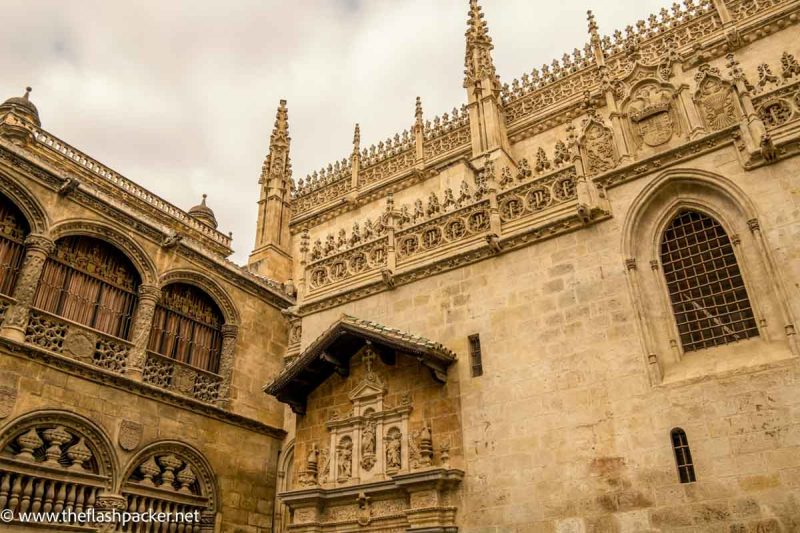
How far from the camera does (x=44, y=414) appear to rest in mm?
13883

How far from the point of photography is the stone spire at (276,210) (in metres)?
25.2

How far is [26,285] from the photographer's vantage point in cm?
1470

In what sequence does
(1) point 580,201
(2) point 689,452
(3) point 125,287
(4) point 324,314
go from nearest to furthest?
(2) point 689,452
(1) point 580,201
(4) point 324,314
(3) point 125,287

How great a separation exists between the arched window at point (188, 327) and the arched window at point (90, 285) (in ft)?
3.33

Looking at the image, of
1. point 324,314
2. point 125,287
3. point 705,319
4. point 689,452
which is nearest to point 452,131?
point 324,314

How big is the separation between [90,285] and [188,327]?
3.26 meters

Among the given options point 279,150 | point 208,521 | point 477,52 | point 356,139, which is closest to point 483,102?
point 477,52

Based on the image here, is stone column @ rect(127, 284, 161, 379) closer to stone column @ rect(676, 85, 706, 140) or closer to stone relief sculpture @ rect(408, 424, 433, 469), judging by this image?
stone relief sculpture @ rect(408, 424, 433, 469)

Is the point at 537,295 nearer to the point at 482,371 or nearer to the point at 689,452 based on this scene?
the point at 482,371

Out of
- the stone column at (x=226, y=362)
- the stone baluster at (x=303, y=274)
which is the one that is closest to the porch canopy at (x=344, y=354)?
the stone baluster at (x=303, y=274)

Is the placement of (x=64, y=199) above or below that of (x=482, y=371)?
above

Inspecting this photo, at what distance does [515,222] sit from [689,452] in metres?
5.46

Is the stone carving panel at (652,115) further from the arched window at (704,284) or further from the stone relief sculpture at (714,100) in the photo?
the arched window at (704,284)

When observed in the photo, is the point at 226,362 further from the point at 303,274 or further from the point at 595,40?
the point at 595,40
